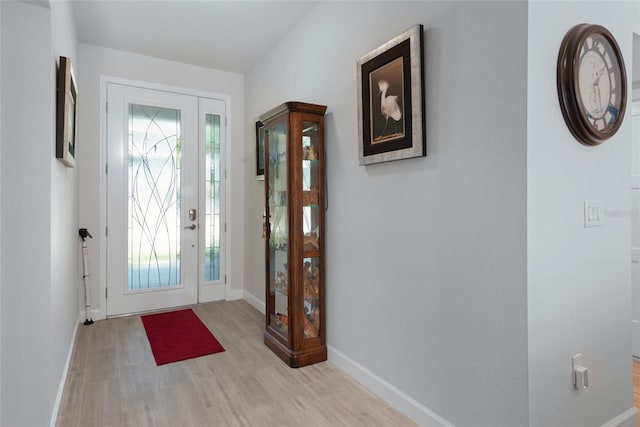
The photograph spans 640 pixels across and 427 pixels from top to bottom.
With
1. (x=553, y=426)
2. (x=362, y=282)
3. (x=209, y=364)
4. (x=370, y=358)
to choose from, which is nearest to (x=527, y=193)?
(x=553, y=426)

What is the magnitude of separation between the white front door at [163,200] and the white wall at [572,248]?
11.8 ft

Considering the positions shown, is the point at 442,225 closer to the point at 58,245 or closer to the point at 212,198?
the point at 58,245

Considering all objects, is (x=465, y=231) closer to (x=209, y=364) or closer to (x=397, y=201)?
(x=397, y=201)

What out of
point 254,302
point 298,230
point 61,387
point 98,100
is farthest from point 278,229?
point 98,100

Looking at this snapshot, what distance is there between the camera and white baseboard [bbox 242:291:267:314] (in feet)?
13.0

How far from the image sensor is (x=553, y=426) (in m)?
1.55

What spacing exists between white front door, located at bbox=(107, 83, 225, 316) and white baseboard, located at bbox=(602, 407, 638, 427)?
3.73 m

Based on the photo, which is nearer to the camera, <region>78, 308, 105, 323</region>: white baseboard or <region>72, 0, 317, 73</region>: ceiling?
<region>72, 0, 317, 73</region>: ceiling

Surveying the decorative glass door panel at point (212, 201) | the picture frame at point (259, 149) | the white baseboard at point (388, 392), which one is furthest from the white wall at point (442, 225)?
the decorative glass door panel at point (212, 201)

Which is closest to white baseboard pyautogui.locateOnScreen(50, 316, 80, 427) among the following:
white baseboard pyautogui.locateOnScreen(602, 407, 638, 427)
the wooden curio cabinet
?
the wooden curio cabinet

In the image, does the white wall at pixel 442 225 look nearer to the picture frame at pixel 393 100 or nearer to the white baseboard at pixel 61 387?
the picture frame at pixel 393 100

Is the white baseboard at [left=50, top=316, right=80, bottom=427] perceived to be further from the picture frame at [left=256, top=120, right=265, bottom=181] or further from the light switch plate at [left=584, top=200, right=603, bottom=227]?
the light switch plate at [left=584, top=200, right=603, bottom=227]

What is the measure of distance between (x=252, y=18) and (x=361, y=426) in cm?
321

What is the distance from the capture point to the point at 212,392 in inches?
91.3
